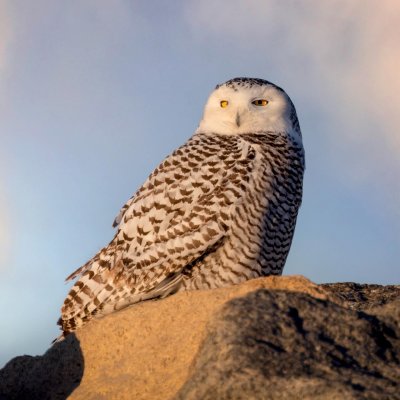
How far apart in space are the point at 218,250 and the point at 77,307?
4.51 feet

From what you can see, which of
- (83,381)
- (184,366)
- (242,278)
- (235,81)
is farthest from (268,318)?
(235,81)

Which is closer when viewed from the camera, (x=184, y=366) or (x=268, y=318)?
(x=268, y=318)

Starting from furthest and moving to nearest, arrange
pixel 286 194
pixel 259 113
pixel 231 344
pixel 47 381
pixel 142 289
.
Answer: pixel 259 113 → pixel 286 194 → pixel 142 289 → pixel 47 381 → pixel 231 344

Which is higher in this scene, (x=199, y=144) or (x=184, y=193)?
(x=199, y=144)


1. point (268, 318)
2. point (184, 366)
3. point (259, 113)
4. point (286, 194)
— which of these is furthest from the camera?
point (259, 113)

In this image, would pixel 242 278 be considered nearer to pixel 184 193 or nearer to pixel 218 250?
pixel 218 250

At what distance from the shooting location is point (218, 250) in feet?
20.7

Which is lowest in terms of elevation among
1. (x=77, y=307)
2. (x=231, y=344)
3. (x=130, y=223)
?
(x=231, y=344)

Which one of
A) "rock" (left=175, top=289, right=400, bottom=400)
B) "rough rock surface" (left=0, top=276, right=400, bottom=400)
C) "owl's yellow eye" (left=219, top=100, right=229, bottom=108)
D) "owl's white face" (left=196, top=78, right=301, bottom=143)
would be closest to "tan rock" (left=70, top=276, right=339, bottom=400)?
"rough rock surface" (left=0, top=276, right=400, bottom=400)

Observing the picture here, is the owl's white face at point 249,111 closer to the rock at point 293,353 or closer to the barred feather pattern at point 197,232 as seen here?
the barred feather pattern at point 197,232

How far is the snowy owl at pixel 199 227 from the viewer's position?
20.6 ft

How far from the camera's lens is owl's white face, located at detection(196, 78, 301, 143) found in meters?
7.26

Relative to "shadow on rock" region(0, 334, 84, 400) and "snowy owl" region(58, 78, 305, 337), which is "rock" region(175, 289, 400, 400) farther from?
"snowy owl" region(58, 78, 305, 337)

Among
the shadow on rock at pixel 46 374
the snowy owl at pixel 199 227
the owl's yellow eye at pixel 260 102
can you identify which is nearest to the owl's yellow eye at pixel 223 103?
the owl's yellow eye at pixel 260 102
